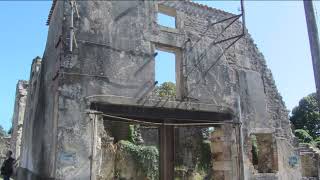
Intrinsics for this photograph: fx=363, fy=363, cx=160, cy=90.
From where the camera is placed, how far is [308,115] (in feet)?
117

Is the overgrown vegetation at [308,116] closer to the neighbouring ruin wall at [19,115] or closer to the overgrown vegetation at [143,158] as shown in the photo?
the overgrown vegetation at [143,158]

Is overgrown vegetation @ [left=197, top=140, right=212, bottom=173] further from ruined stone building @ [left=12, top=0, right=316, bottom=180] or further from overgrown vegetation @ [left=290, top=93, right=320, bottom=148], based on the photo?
overgrown vegetation @ [left=290, top=93, right=320, bottom=148]

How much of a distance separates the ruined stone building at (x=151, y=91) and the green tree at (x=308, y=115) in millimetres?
24097

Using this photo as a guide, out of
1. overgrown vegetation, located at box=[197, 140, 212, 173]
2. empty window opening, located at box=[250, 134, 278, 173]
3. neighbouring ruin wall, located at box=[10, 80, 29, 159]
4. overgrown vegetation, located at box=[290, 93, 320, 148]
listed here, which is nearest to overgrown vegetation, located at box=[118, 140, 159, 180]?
overgrown vegetation, located at box=[197, 140, 212, 173]

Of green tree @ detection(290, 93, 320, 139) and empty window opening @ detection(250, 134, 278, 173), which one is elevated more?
green tree @ detection(290, 93, 320, 139)

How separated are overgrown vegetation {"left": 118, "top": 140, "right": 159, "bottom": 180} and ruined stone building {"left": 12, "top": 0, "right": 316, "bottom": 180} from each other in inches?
272

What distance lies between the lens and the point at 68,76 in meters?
9.46

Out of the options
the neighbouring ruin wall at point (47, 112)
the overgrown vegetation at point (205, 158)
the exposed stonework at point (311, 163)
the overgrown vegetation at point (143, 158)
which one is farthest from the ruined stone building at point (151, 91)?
the overgrown vegetation at point (205, 158)

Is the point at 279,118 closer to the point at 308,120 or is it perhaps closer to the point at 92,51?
the point at 92,51

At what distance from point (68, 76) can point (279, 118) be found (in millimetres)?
7585

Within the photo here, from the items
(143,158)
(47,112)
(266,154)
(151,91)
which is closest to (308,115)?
(143,158)

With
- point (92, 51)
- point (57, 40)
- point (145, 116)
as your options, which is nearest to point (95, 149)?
point (145, 116)

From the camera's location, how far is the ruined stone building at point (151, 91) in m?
9.42

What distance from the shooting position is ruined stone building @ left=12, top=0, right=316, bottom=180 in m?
9.42
